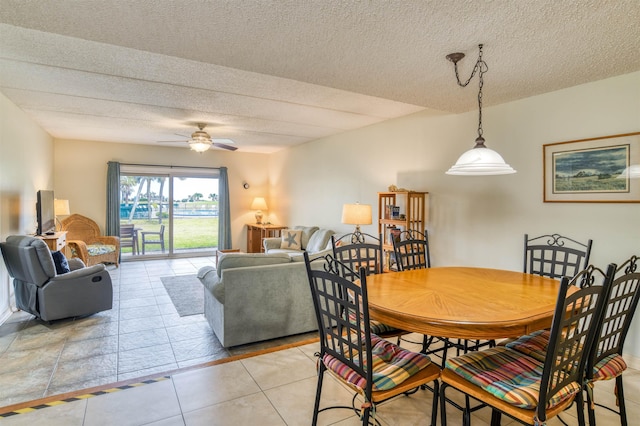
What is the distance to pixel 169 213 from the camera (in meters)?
8.44

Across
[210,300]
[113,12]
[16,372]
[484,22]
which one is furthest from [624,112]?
[16,372]

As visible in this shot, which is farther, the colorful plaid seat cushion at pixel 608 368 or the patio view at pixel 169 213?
the patio view at pixel 169 213

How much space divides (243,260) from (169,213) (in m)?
5.81

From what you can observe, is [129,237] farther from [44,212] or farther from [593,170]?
[593,170]

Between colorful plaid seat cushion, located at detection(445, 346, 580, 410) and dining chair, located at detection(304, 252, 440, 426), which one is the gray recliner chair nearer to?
dining chair, located at detection(304, 252, 440, 426)

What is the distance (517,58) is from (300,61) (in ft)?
5.07

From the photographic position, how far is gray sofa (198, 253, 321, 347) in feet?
10.8

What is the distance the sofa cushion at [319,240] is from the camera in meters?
6.05

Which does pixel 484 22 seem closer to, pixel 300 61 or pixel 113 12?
pixel 300 61

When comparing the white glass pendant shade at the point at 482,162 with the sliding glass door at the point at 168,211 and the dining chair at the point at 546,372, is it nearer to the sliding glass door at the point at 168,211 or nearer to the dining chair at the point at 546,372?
the dining chair at the point at 546,372

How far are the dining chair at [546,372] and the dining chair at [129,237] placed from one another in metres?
7.96

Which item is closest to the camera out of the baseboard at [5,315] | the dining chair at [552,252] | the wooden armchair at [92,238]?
the dining chair at [552,252]

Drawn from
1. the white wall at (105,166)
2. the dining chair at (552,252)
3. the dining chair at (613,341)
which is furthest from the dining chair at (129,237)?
the dining chair at (613,341)

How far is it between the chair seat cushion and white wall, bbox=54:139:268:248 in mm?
820
